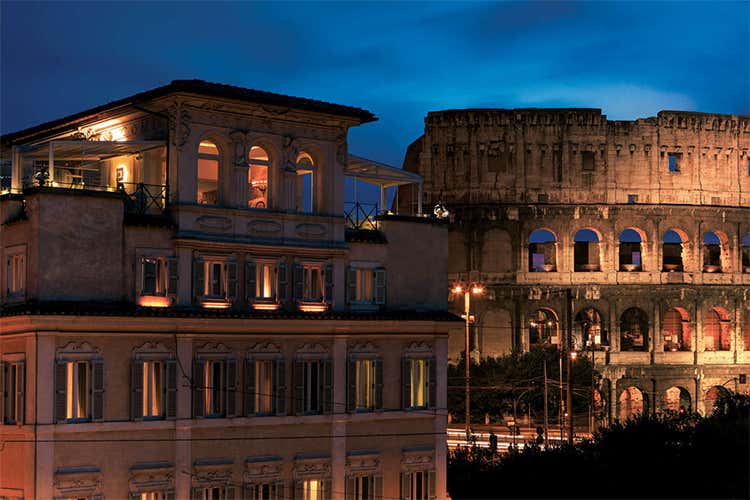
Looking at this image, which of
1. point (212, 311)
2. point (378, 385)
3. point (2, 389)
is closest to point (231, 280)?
point (212, 311)

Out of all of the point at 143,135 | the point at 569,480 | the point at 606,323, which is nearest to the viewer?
the point at 143,135

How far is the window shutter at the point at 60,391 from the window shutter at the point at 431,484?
14897 millimetres

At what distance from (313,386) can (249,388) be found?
281 cm

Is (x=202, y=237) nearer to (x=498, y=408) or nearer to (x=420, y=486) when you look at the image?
(x=420, y=486)

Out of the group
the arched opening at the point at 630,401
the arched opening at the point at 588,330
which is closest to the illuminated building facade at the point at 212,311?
the arched opening at the point at 588,330

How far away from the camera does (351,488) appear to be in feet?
161

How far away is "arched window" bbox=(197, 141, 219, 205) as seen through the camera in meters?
48.6

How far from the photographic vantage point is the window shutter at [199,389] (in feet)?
150

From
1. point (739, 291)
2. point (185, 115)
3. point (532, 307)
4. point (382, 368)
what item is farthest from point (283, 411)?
point (739, 291)

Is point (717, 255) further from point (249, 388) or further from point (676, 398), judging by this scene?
point (249, 388)

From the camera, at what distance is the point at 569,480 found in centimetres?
5484

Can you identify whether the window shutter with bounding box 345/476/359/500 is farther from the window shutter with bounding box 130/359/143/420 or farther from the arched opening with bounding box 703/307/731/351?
the arched opening with bounding box 703/307/731/351

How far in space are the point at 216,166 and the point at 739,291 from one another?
188ft

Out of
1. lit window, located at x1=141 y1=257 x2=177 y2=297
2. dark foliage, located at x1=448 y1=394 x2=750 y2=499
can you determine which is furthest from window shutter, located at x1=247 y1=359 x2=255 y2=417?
dark foliage, located at x1=448 y1=394 x2=750 y2=499
